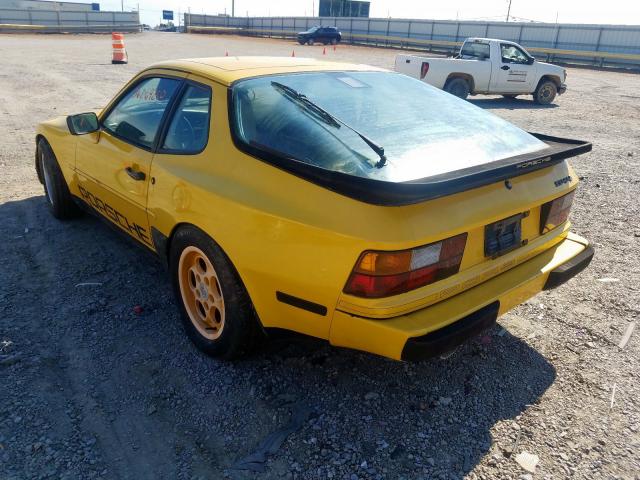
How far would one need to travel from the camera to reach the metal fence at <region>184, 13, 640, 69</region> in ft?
98.7

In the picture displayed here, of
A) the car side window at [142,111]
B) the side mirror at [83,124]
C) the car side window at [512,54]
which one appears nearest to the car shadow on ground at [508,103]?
the car side window at [512,54]

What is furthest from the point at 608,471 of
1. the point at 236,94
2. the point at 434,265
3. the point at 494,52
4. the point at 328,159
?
the point at 494,52

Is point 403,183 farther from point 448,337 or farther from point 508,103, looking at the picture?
point 508,103

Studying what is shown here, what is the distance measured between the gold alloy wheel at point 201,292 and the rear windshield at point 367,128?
2.43ft

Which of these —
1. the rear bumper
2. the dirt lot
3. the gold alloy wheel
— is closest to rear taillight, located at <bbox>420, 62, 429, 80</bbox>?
the dirt lot

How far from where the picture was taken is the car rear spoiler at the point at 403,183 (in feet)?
6.75

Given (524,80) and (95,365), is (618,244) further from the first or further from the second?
(524,80)

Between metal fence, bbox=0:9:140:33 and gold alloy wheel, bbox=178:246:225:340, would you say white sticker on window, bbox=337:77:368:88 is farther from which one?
metal fence, bbox=0:9:140:33

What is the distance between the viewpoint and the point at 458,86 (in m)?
13.3

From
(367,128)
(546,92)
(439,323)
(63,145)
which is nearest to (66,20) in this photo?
(546,92)

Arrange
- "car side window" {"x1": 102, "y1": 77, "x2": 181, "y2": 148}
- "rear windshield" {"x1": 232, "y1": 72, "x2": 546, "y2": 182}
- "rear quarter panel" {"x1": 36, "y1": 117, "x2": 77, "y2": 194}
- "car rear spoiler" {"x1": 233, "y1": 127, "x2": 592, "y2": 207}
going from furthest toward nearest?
"rear quarter panel" {"x1": 36, "y1": 117, "x2": 77, "y2": 194} < "car side window" {"x1": 102, "y1": 77, "x2": 181, "y2": 148} < "rear windshield" {"x1": 232, "y1": 72, "x2": 546, "y2": 182} < "car rear spoiler" {"x1": 233, "y1": 127, "x2": 592, "y2": 207}

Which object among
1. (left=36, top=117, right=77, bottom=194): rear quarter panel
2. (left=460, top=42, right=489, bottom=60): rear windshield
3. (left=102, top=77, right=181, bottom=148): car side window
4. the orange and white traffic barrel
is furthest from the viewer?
the orange and white traffic barrel

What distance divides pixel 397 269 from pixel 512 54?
1350cm

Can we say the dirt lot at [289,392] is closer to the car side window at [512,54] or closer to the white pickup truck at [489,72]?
the white pickup truck at [489,72]
